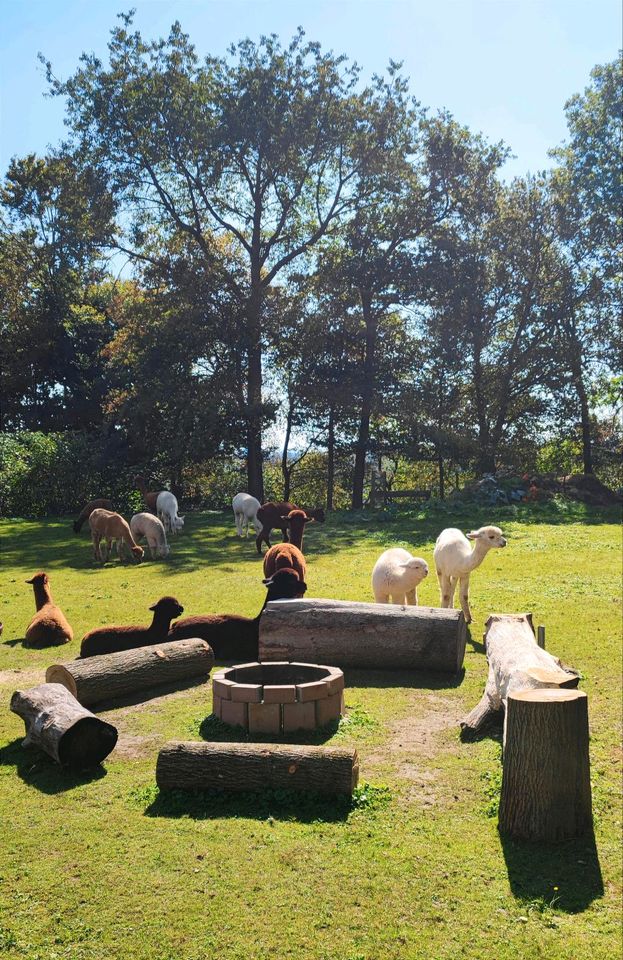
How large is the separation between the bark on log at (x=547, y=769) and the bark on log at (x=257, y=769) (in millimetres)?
1317

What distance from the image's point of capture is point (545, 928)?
4773mm

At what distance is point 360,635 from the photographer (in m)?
9.51

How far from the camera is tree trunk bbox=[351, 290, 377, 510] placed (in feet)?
105

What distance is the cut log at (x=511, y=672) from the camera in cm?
641

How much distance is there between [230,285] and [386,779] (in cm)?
2666

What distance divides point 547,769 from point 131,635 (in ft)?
19.7

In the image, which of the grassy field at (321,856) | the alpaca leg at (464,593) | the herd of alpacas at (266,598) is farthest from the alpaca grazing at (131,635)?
the alpaca leg at (464,593)

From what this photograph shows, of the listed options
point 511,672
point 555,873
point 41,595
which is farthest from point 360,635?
point 41,595

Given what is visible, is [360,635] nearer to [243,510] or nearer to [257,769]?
[257,769]

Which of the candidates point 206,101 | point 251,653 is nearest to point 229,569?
point 251,653

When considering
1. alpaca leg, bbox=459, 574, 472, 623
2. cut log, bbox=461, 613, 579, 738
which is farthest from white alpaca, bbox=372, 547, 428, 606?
cut log, bbox=461, 613, 579, 738

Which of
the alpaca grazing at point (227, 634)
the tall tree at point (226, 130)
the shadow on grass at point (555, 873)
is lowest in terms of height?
the shadow on grass at point (555, 873)

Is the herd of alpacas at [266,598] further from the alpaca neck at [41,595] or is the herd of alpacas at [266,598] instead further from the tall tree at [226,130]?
the tall tree at [226,130]

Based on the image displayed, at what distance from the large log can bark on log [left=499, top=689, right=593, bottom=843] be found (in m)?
3.62
